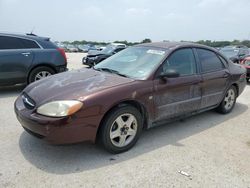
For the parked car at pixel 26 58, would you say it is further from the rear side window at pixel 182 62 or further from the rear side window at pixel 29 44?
the rear side window at pixel 182 62

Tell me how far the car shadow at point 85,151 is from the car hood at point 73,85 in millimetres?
728

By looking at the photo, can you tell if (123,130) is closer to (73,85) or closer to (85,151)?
(85,151)

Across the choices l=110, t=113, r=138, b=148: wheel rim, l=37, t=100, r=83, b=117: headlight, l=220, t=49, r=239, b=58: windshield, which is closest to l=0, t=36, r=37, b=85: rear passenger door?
l=37, t=100, r=83, b=117: headlight

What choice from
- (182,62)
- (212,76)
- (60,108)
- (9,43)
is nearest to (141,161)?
(60,108)

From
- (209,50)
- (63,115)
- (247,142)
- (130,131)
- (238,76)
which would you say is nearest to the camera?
(63,115)

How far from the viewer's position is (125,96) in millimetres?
3084

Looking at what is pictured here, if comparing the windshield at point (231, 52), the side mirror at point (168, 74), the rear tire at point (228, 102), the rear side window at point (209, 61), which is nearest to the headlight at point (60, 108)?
the side mirror at point (168, 74)

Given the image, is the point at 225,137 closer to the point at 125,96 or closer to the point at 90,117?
the point at 125,96

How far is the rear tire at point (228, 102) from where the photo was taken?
194 inches

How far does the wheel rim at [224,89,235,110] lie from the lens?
4.97 metres

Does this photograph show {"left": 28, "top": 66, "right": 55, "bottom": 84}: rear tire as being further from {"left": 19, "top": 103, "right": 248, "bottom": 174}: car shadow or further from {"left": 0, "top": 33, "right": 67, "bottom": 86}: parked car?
{"left": 19, "top": 103, "right": 248, "bottom": 174}: car shadow

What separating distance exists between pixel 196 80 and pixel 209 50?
0.94 metres

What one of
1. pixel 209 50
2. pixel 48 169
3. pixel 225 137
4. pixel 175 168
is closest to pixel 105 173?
pixel 48 169

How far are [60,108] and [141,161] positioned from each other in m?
1.25
